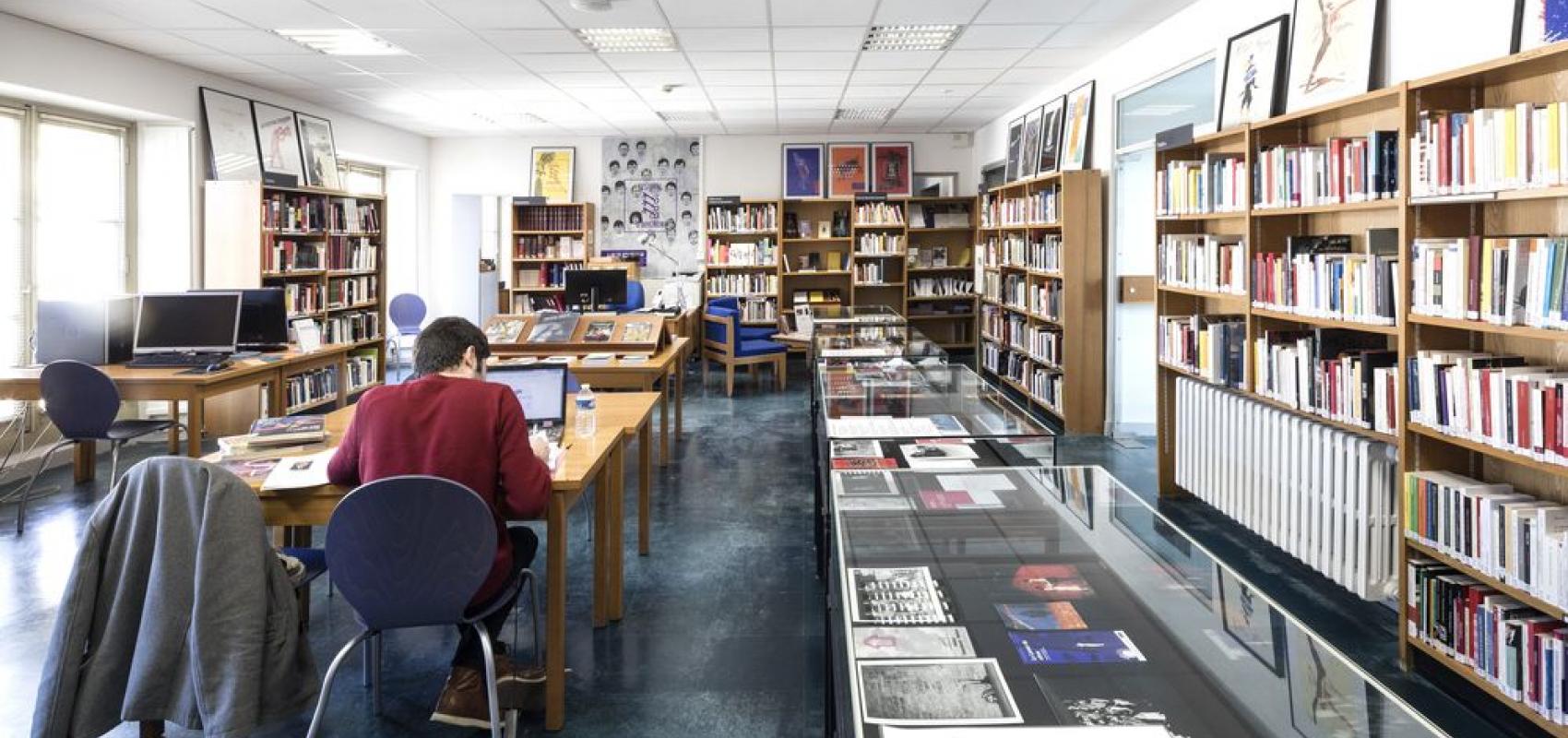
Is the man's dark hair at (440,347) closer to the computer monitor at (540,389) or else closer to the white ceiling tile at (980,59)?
the computer monitor at (540,389)

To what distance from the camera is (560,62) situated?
7.48 metres

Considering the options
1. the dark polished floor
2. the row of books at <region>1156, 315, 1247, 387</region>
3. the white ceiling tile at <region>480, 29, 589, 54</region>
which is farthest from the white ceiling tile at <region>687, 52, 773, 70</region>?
the row of books at <region>1156, 315, 1247, 387</region>

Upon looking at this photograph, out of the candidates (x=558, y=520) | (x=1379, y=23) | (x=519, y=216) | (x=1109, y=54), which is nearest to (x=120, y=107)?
(x=519, y=216)

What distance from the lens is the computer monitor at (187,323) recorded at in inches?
231

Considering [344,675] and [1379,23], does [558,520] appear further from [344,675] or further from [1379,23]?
[1379,23]

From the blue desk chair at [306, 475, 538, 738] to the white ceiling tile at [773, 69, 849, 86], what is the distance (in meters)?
6.30

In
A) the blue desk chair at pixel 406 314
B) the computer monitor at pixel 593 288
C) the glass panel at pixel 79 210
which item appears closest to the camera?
the glass panel at pixel 79 210

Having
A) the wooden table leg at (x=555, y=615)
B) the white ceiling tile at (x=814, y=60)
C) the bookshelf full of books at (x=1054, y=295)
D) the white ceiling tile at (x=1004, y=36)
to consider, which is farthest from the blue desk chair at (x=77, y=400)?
the bookshelf full of books at (x=1054, y=295)

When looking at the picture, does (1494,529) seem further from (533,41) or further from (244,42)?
(244,42)

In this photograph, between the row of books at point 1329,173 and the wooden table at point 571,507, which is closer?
the wooden table at point 571,507

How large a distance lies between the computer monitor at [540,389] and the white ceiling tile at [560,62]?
4257 mm

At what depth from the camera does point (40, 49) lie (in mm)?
5984

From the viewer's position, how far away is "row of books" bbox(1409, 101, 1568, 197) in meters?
2.63

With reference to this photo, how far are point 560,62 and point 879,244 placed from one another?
17.6 ft
